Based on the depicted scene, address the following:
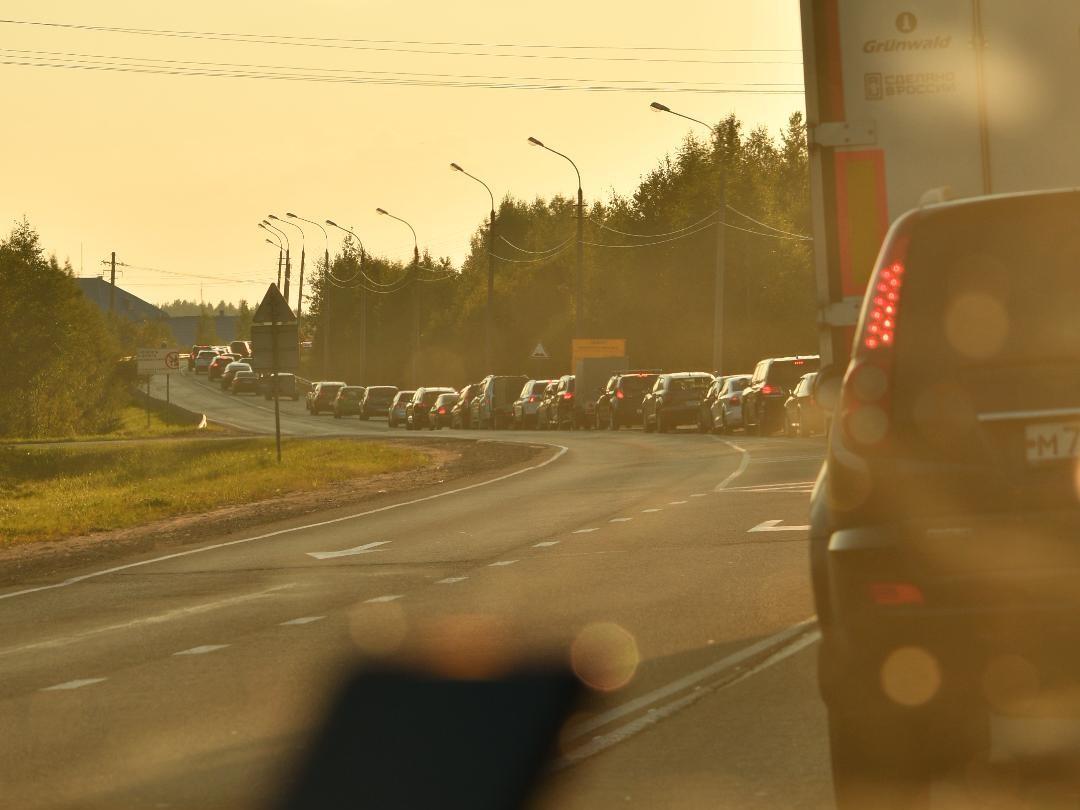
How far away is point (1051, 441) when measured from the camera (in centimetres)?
504

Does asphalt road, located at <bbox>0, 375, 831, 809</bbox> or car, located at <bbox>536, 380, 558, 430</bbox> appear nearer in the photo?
asphalt road, located at <bbox>0, 375, 831, 809</bbox>

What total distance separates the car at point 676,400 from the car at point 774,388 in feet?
14.3

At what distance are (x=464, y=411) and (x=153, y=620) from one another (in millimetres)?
56747

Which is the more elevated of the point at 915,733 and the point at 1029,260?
the point at 1029,260

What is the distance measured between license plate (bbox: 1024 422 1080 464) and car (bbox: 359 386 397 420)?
81.8 meters

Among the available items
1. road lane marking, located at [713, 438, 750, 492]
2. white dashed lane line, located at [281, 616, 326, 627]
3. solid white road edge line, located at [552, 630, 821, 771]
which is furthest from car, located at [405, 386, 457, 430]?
solid white road edge line, located at [552, 630, 821, 771]

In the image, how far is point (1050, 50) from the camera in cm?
914

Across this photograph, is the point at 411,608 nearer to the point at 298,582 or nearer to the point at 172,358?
the point at 298,582

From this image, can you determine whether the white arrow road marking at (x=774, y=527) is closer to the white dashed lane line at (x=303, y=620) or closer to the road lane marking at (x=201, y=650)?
the white dashed lane line at (x=303, y=620)

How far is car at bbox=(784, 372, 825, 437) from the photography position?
3850 cm

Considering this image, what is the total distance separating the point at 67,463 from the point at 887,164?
41.7 m

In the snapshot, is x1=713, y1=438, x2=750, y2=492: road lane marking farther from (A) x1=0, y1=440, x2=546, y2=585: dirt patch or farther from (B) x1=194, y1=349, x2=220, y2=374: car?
(B) x1=194, y1=349, x2=220, y2=374: car

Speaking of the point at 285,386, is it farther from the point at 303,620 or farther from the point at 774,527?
the point at 303,620

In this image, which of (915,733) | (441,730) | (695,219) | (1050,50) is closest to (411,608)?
(441,730)
